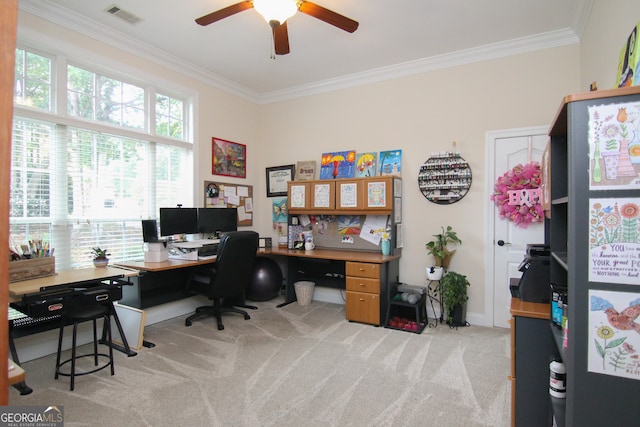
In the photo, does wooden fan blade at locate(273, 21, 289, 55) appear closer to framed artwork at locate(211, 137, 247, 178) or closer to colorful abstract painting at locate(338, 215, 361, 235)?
framed artwork at locate(211, 137, 247, 178)

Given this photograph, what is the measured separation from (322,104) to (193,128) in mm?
1753

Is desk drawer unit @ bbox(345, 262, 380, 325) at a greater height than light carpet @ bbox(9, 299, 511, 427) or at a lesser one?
greater

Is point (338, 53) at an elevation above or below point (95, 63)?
above

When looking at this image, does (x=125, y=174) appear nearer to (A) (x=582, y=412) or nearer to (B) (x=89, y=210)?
(B) (x=89, y=210)

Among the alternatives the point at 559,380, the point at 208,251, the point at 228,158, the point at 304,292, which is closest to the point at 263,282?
the point at 304,292

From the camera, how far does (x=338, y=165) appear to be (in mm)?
4457

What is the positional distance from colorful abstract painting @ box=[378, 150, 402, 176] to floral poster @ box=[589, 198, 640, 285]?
3.01m

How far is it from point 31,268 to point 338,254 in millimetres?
2859

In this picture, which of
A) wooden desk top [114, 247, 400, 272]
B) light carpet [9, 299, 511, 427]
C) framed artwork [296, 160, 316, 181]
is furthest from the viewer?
framed artwork [296, 160, 316, 181]

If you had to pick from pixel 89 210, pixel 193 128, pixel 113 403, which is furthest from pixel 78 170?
pixel 113 403

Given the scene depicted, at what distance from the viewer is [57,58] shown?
304 centimetres

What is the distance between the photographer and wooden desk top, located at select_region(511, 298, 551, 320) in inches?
67.4


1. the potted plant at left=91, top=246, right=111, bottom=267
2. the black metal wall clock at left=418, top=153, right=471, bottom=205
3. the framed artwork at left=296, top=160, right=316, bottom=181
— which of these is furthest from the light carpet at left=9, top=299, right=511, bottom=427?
the framed artwork at left=296, top=160, right=316, bottom=181

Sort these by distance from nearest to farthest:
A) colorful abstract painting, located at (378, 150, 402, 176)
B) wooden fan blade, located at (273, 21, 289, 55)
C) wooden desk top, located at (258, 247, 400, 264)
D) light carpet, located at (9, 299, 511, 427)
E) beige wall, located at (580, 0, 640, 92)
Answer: beige wall, located at (580, 0, 640, 92) < light carpet, located at (9, 299, 511, 427) < wooden fan blade, located at (273, 21, 289, 55) < wooden desk top, located at (258, 247, 400, 264) < colorful abstract painting, located at (378, 150, 402, 176)
